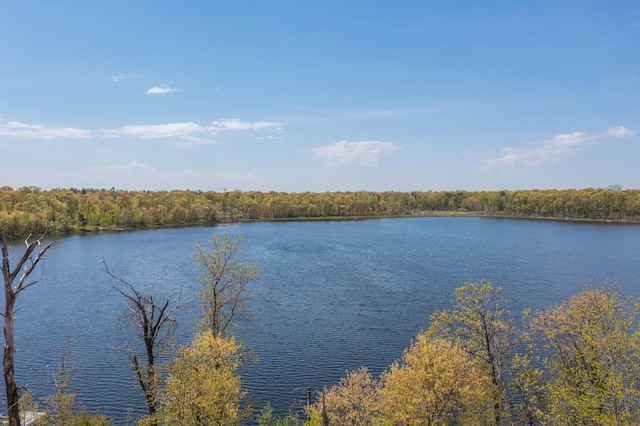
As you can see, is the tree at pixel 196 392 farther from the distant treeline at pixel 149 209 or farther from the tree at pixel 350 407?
the distant treeline at pixel 149 209

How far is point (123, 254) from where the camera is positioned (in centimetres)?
8675

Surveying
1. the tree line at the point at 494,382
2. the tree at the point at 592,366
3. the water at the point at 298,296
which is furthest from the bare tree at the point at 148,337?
the tree at the point at 592,366

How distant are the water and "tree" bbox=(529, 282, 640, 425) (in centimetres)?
1514

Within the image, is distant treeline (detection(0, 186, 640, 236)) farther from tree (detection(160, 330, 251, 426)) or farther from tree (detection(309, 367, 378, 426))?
tree (detection(309, 367, 378, 426))

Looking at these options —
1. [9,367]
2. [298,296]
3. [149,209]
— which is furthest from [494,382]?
[149,209]

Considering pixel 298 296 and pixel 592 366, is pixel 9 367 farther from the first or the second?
pixel 298 296

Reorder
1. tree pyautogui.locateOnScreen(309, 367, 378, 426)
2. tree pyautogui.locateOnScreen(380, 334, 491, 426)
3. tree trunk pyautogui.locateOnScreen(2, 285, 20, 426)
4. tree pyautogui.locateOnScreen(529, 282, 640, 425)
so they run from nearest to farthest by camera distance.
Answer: tree trunk pyautogui.locateOnScreen(2, 285, 20, 426) → tree pyautogui.locateOnScreen(529, 282, 640, 425) → tree pyautogui.locateOnScreen(380, 334, 491, 426) → tree pyautogui.locateOnScreen(309, 367, 378, 426)

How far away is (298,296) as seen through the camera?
178ft

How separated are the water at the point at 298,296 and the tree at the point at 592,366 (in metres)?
15.1

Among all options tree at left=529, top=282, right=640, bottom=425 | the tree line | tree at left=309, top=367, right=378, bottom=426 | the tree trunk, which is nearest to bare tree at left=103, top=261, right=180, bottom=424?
the tree trunk

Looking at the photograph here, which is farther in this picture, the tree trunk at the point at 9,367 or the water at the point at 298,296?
the water at the point at 298,296

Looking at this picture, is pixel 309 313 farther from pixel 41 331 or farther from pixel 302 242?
pixel 302 242

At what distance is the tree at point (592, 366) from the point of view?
729 inches

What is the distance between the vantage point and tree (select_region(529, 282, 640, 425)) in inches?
729
